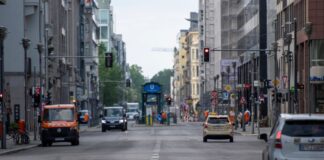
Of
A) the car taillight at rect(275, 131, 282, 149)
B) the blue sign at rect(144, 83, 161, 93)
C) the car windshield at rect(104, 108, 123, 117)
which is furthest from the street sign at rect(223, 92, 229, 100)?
the car taillight at rect(275, 131, 282, 149)

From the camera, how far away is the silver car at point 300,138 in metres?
23.5

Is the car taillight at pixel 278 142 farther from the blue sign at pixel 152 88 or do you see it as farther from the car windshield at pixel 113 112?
the blue sign at pixel 152 88

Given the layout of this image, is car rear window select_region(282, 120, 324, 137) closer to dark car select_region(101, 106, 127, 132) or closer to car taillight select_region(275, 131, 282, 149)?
car taillight select_region(275, 131, 282, 149)

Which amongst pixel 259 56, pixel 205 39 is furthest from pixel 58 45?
pixel 205 39

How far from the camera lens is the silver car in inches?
925

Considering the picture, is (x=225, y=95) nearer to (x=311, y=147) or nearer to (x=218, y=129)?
(x=218, y=129)

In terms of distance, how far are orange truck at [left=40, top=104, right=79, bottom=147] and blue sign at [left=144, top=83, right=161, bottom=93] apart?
171 feet

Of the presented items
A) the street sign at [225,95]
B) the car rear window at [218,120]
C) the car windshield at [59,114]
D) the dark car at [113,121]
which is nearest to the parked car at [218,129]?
the car rear window at [218,120]

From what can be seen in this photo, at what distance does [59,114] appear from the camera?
57438mm

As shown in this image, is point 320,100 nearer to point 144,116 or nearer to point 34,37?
point 34,37

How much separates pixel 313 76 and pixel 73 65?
2189 inches

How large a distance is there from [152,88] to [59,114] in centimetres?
5326

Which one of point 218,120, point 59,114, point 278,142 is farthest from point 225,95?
point 278,142

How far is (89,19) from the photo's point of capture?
555ft
